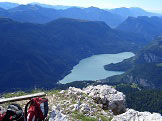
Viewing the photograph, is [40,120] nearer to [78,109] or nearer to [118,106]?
[78,109]

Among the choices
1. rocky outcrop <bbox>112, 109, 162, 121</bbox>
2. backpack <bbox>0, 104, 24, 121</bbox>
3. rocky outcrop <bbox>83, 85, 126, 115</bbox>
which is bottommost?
rocky outcrop <bbox>83, 85, 126, 115</bbox>

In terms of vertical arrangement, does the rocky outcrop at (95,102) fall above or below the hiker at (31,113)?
below

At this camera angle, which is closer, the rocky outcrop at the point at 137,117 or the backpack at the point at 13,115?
the backpack at the point at 13,115

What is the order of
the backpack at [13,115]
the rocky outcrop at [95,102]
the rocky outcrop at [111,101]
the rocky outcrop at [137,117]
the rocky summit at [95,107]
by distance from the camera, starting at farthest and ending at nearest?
the rocky outcrop at [111,101] < the rocky outcrop at [95,102] < the rocky summit at [95,107] < the rocky outcrop at [137,117] < the backpack at [13,115]

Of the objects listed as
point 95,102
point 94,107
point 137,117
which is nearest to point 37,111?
point 137,117

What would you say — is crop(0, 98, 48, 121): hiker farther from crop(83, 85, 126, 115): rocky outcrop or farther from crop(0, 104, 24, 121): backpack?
crop(83, 85, 126, 115): rocky outcrop

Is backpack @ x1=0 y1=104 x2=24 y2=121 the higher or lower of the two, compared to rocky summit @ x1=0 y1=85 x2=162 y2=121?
higher

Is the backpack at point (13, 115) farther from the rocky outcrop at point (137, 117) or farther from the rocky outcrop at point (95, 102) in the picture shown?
the rocky outcrop at point (95, 102)

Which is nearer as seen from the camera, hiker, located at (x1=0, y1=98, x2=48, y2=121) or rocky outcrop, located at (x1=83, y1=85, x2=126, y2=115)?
hiker, located at (x1=0, y1=98, x2=48, y2=121)

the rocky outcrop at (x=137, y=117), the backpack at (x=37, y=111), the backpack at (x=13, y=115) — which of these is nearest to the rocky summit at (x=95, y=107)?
the rocky outcrop at (x=137, y=117)

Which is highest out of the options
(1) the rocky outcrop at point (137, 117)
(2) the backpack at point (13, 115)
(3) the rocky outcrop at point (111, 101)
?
(2) the backpack at point (13, 115)

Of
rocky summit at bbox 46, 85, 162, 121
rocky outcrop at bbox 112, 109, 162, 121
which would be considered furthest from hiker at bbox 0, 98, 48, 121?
rocky outcrop at bbox 112, 109, 162, 121

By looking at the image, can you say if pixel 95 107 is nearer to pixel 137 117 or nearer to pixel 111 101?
pixel 111 101

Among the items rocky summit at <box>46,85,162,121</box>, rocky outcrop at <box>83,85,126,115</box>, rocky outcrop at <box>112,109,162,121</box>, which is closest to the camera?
rocky outcrop at <box>112,109,162,121</box>
